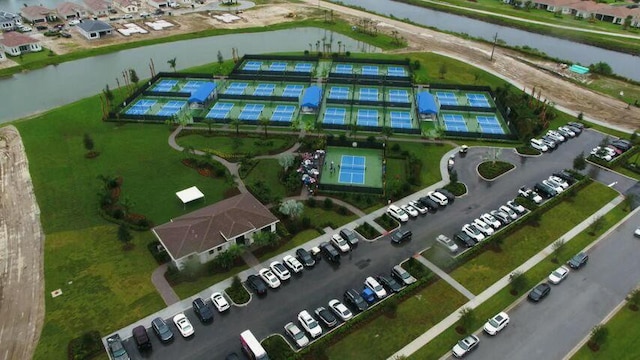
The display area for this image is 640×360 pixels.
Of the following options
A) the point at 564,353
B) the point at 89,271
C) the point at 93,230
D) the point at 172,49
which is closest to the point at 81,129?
the point at 93,230

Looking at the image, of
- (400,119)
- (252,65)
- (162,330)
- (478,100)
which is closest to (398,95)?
(400,119)

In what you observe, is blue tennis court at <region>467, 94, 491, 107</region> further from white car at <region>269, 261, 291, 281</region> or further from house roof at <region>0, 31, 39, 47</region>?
house roof at <region>0, 31, 39, 47</region>

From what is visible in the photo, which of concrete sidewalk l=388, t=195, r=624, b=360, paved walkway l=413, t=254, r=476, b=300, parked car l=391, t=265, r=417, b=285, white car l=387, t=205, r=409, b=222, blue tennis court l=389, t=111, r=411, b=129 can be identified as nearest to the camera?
concrete sidewalk l=388, t=195, r=624, b=360

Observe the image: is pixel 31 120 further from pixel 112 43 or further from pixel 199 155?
pixel 112 43

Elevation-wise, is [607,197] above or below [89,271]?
above

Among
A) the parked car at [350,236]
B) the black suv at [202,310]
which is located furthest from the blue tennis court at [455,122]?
the black suv at [202,310]

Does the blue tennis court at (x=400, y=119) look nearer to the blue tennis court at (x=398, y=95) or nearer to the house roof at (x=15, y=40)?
the blue tennis court at (x=398, y=95)

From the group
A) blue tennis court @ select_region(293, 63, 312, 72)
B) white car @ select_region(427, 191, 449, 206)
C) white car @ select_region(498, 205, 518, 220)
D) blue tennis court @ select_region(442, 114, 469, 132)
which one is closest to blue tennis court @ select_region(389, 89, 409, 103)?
blue tennis court @ select_region(442, 114, 469, 132)
